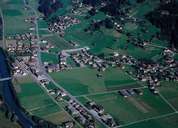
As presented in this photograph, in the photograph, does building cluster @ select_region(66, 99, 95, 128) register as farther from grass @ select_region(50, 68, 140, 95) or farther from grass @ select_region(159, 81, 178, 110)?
grass @ select_region(159, 81, 178, 110)

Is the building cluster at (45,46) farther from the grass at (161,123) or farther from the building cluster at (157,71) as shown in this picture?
the grass at (161,123)

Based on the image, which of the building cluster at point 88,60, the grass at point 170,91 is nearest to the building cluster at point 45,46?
the building cluster at point 88,60

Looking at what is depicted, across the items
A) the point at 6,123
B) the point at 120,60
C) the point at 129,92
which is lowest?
the point at 6,123

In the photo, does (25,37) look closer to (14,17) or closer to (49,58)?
(49,58)

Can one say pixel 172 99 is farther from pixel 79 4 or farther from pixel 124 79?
pixel 79 4

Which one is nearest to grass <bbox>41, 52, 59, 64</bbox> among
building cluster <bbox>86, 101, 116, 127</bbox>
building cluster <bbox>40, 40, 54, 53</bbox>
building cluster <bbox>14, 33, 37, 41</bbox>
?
building cluster <bbox>40, 40, 54, 53</bbox>

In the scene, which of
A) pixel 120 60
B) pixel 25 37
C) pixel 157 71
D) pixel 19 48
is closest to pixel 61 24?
pixel 25 37
